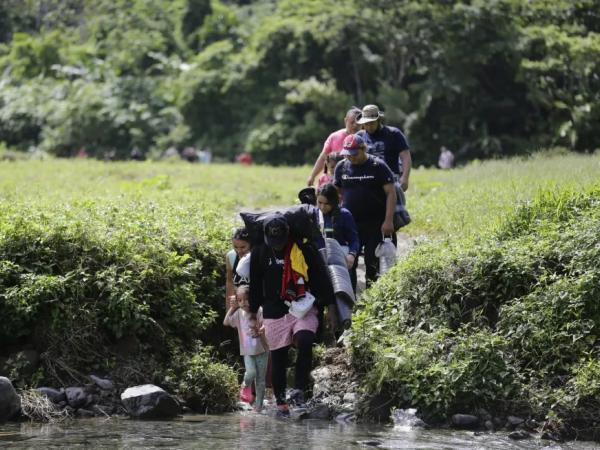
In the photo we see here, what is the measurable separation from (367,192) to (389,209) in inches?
12.9

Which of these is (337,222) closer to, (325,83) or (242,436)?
(242,436)

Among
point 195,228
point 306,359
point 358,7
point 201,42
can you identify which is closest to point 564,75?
point 358,7

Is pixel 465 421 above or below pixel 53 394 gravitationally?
above

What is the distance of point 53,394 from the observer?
1016cm

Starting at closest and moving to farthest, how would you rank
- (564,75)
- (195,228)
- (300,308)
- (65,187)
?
1. (300,308)
2. (195,228)
3. (65,187)
4. (564,75)

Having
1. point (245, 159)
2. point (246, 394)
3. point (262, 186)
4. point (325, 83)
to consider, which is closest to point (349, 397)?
point (246, 394)

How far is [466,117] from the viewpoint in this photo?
35.1 m

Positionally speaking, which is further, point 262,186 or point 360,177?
point 262,186

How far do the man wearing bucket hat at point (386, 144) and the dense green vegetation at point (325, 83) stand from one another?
19431mm

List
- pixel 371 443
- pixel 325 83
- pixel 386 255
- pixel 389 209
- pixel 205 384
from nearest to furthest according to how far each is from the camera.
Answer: pixel 371 443 → pixel 205 384 → pixel 389 209 → pixel 386 255 → pixel 325 83

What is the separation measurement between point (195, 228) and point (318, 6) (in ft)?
82.3

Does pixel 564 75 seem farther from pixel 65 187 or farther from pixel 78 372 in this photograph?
pixel 78 372

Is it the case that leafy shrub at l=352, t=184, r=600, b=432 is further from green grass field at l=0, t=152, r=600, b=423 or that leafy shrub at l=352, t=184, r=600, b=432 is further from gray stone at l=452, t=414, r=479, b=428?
gray stone at l=452, t=414, r=479, b=428

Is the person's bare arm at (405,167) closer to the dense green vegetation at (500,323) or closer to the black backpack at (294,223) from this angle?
the dense green vegetation at (500,323)
